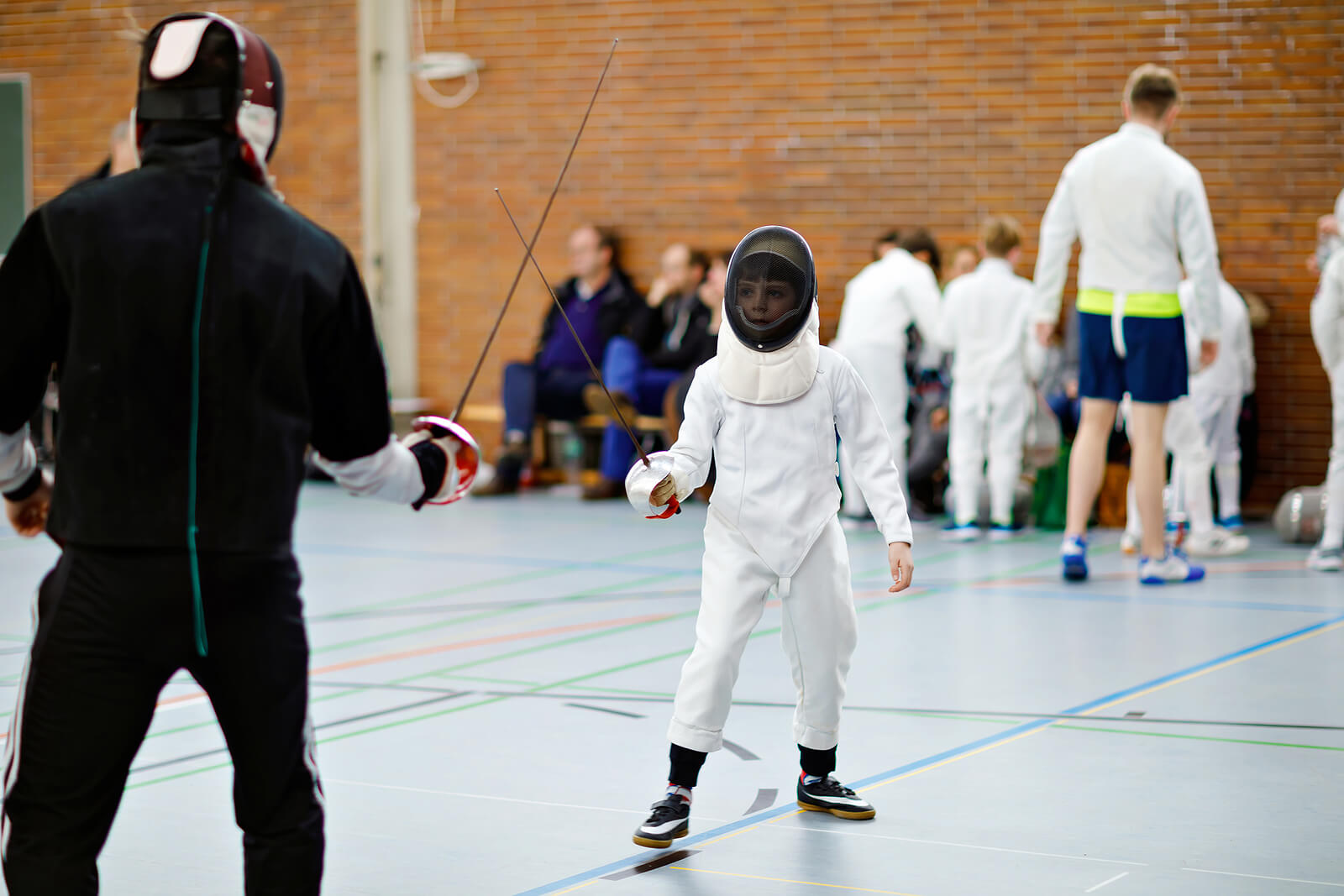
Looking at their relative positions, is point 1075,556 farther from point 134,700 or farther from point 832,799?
point 134,700

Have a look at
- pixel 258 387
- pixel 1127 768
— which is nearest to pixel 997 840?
pixel 1127 768

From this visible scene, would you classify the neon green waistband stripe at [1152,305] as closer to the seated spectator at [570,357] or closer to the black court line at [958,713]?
the black court line at [958,713]

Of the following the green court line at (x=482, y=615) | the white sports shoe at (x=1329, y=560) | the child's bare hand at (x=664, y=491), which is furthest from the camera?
the white sports shoe at (x=1329, y=560)

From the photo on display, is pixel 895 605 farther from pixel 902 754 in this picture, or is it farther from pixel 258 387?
pixel 258 387

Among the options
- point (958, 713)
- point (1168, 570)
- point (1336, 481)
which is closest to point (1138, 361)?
point (1168, 570)

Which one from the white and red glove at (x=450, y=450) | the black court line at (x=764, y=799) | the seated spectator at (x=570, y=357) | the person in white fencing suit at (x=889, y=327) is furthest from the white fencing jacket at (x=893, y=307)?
the white and red glove at (x=450, y=450)

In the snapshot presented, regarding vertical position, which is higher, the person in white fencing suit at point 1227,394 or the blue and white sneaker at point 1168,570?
the person in white fencing suit at point 1227,394

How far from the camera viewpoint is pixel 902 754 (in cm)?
431

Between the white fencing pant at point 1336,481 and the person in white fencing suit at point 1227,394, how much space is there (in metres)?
0.97

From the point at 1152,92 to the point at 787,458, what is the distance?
13.5 ft

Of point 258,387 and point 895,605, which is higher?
point 258,387

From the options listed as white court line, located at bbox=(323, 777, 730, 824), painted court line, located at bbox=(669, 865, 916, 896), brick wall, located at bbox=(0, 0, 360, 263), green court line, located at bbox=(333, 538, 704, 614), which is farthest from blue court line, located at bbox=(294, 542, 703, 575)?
brick wall, located at bbox=(0, 0, 360, 263)

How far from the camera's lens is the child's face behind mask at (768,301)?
3.68 meters

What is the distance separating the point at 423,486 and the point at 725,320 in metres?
1.38
